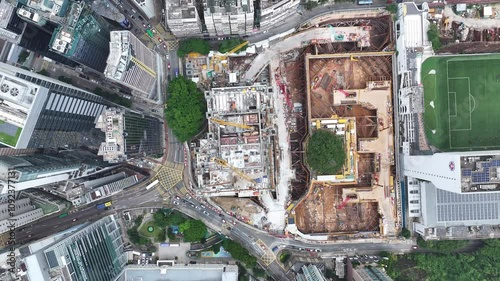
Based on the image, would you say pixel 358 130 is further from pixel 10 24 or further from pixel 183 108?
pixel 10 24

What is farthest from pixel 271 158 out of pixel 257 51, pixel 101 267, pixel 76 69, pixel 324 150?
pixel 76 69

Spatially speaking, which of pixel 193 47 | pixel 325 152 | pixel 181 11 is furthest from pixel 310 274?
pixel 181 11

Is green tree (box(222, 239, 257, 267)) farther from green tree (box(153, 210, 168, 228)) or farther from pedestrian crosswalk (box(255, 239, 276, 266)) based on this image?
green tree (box(153, 210, 168, 228))

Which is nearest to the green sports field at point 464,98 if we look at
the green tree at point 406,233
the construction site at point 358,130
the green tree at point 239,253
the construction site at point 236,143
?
the construction site at point 358,130

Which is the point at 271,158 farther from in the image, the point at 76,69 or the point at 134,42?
the point at 76,69

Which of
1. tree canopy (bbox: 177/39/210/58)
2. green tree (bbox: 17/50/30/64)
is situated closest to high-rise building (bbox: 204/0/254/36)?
tree canopy (bbox: 177/39/210/58)
